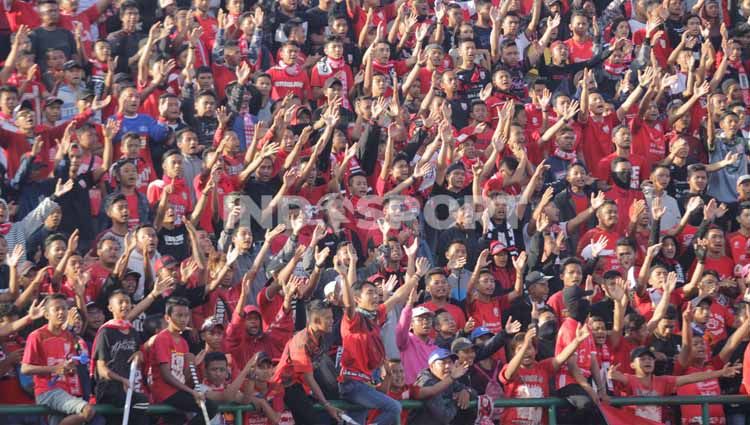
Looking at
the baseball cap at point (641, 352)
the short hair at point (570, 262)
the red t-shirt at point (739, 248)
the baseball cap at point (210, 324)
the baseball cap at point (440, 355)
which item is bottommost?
the red t-shirt at point (739, 248)

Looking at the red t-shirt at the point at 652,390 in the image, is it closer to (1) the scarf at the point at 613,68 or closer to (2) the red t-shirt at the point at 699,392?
(2) the red t-shirt at the point at 699,392

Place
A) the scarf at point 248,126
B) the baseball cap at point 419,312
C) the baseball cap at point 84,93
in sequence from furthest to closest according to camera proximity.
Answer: the scarf at point 248,126, the baseball cap at point 84,93, the baseball cap at point 419,312

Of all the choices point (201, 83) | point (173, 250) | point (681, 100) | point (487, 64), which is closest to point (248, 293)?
point (173, 250)

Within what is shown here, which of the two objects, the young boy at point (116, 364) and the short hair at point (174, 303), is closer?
the young boy at point (116, 364)

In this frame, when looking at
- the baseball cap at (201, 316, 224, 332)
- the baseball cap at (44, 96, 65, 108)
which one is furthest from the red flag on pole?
the baseball cap at (44, 96, 65, 108)

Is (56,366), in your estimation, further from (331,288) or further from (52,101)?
(52,101)

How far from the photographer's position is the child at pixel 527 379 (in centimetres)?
1490

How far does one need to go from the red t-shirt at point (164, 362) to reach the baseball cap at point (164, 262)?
1481 mm

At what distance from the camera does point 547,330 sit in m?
15.7

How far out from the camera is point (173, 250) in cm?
1609

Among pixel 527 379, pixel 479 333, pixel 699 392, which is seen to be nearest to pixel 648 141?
pixel 699 392

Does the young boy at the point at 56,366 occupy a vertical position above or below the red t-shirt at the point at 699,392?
above

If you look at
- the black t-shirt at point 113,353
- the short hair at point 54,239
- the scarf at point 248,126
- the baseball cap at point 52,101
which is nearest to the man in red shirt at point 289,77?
the scarf at point 248,126

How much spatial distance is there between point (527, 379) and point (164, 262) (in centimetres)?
309
